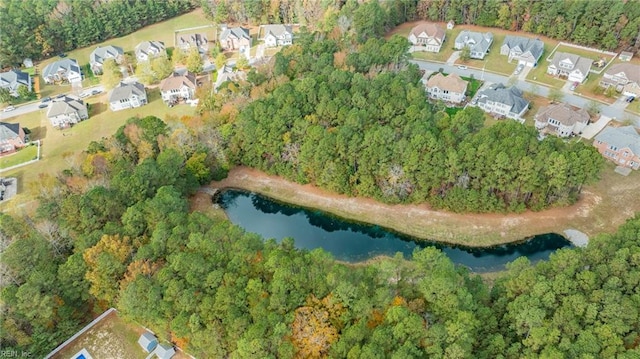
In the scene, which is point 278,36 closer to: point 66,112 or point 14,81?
point 66,112

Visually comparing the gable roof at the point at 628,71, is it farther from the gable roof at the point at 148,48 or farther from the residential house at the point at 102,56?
the residential house at the point at 102,56

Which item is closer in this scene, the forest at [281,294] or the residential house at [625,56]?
the forest at [281,294]

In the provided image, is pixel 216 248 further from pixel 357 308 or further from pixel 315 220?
pixel 315 220

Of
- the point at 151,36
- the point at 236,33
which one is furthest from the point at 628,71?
the point at 151,36

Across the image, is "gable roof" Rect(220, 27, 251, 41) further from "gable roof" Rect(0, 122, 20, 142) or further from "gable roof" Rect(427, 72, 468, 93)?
"gable roof" Rect(0, 122, 20, 142)

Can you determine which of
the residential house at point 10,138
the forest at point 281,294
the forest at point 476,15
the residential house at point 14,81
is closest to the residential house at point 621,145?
the forest at point 281,294

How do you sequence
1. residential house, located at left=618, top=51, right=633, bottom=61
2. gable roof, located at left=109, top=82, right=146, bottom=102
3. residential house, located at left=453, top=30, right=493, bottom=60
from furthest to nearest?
residential house, located at left=453, top=30, right=493, bottom=60 → residential house, located at left=618, top=51, right=633, bottom=61 → gable roof, located at left=109, top=82, right=146, bottom=102

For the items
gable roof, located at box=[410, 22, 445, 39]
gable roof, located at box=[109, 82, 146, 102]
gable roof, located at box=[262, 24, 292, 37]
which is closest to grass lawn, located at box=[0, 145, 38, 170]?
gable roof, located at box=[109, 82, 146, 102]
